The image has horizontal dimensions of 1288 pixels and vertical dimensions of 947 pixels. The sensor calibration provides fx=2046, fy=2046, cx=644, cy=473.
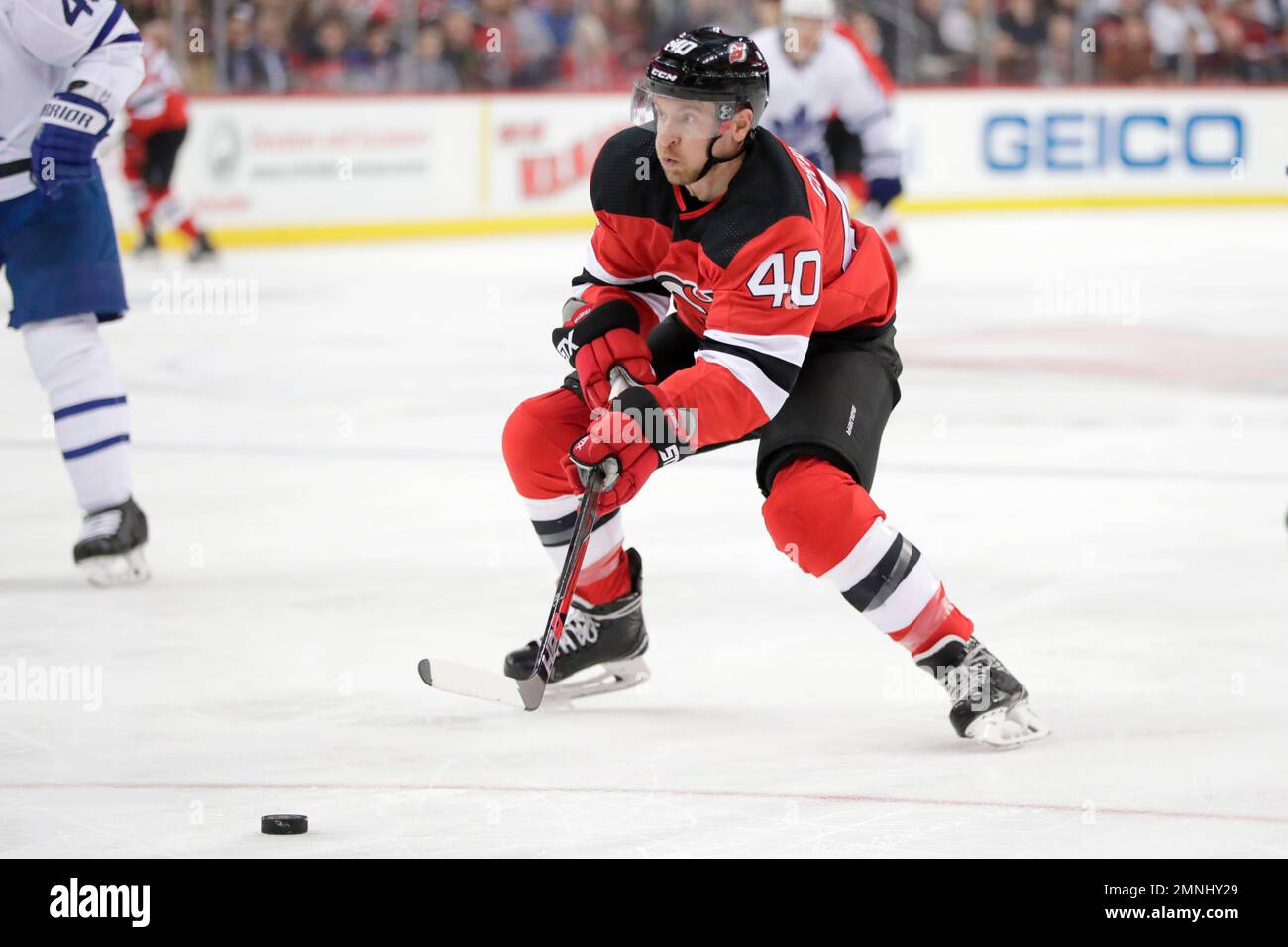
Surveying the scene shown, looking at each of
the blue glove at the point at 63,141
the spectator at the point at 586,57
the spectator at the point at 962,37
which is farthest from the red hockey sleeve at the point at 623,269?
the spectator at the point at 962,37

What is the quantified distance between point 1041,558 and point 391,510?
1.60 m

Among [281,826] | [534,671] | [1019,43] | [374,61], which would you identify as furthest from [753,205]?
[1019,43]

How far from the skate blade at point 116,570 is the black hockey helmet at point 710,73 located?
1814 millimetres

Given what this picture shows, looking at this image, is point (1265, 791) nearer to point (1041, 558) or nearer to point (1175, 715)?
point (1175, 715)

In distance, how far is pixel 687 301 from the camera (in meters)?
3.26

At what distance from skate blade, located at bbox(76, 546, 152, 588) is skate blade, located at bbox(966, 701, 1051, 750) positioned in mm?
1966

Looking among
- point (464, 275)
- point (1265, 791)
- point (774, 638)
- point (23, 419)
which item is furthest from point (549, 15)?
point (1265, 791)

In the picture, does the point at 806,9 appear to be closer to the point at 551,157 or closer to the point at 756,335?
the point at 551,157

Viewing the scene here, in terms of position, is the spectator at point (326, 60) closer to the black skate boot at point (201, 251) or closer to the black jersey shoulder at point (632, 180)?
the black skate boot at point (201, 251)

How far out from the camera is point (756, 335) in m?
2.96

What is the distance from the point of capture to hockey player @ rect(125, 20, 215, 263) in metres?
A: 10.5

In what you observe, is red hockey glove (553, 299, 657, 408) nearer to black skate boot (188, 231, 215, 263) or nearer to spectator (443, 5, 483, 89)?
black skate boot (188, 231, 215, 263)

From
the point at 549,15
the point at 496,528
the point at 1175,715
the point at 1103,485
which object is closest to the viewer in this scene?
the point at 1175,715

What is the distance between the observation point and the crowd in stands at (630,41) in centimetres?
1192
